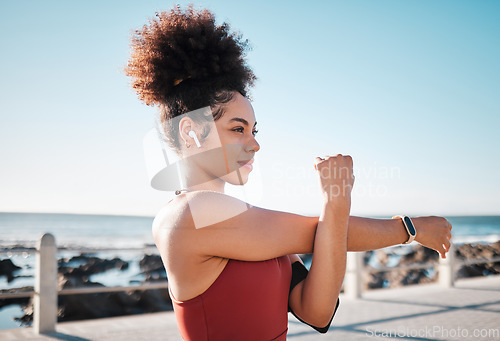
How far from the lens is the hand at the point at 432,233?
45.3 inches

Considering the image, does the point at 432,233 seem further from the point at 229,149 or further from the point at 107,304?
the point at 107,304

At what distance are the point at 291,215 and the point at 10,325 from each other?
1153cm

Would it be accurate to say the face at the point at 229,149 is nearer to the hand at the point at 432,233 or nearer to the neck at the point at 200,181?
the neck at the point at 200,181

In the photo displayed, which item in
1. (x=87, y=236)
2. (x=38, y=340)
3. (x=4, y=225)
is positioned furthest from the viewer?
(x=4, y=225)

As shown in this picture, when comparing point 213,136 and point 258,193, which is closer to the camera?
point 213,136

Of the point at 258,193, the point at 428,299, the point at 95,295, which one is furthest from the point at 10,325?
the point at 258,193

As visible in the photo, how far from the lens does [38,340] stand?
4.67 metres

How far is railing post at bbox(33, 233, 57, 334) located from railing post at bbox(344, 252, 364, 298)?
4.36 meters

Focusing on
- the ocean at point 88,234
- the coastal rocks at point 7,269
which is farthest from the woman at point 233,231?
the coastal rocks at point 7,269

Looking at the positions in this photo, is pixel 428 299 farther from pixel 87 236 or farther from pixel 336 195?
pixel 87 236

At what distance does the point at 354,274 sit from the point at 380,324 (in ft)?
5.64

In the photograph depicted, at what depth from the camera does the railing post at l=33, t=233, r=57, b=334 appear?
197 inches

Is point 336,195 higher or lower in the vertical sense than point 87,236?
lower

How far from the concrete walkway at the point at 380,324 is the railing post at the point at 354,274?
0.16m
